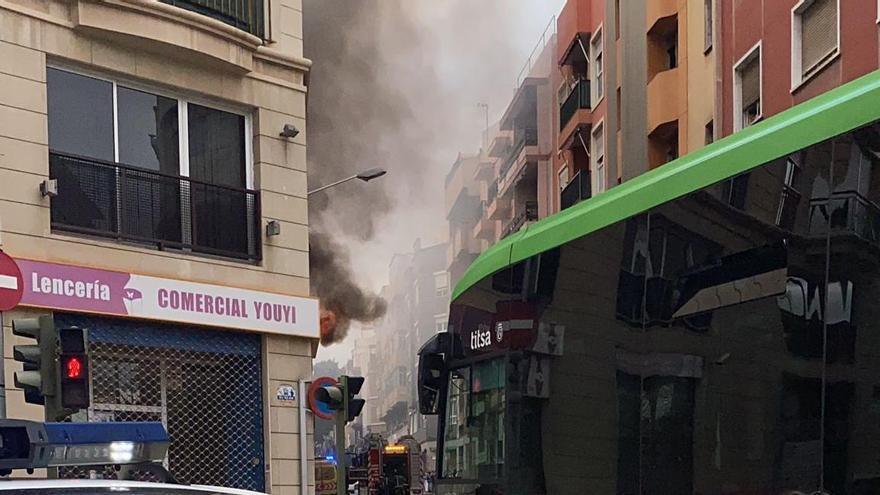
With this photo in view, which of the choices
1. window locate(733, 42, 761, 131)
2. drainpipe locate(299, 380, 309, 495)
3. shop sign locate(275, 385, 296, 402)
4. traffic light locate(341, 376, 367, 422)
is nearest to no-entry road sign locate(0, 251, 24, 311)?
traffic light locate(341, 376, 367, 422)

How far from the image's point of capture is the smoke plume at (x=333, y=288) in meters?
32.2

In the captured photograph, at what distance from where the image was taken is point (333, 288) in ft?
111

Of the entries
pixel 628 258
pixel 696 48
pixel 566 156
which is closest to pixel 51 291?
pixel 628 258

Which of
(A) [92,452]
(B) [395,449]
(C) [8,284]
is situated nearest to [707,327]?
(A) [92,452]

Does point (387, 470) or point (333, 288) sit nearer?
point (333, 288)

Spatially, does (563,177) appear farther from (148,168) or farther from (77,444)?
(77,444)

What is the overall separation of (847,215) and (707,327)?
3.78 ft

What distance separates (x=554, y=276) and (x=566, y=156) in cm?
3060

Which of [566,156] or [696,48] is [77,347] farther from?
[566,156]

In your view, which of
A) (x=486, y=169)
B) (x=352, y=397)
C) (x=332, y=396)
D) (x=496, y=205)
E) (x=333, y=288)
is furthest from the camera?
(x=486, y=169)

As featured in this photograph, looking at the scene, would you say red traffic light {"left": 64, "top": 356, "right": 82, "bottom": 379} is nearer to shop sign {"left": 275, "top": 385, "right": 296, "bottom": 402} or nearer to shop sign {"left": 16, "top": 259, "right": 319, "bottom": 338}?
shop sign {"left": 16, "top": 259, "right": 319, "bottom": 338}

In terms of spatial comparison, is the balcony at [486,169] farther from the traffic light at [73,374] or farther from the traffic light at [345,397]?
the traffic light at [73,374]

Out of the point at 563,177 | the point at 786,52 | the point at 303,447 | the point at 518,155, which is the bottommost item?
the point at 303,447

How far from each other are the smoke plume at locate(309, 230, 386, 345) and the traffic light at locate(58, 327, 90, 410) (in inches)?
877
